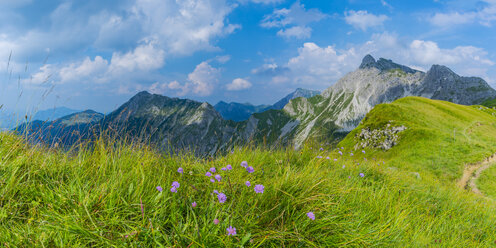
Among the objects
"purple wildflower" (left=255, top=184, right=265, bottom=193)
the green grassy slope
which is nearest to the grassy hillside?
"purple wildflower" (left=255, top=184, right=265, bottom=193)

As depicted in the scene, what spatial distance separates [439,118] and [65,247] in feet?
223

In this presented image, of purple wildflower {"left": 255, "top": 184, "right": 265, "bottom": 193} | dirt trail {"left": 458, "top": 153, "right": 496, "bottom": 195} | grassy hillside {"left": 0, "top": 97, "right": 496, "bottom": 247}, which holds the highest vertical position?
purple wildflower {"left": 255, "top": 184, "right": 265, "bottom": 193}

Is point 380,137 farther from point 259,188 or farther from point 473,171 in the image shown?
point 259,188

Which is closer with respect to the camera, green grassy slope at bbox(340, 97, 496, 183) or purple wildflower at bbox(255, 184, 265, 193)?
purple wildflower at bbox(255, 184, 265, 193)

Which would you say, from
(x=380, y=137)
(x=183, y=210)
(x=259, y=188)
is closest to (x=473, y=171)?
(x=380, y=137)

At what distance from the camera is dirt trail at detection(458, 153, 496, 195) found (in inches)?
986

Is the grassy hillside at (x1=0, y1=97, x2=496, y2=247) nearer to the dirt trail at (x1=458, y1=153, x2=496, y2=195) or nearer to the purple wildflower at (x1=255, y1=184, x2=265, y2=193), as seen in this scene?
the purple wildflower at (x1=255, y1=184, x2=265, y2=193)

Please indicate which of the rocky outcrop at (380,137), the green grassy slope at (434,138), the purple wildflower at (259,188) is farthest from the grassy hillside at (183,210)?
the rocky outcrop at (380,137)

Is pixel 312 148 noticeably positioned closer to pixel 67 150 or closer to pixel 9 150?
pixel 67 150

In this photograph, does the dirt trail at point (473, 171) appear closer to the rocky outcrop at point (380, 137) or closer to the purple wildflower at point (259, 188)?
the rocky outcrop at point (380, 137)

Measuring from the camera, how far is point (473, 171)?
90.8ft

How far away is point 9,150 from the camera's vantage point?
14.3 ft

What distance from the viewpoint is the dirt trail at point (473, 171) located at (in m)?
25.0

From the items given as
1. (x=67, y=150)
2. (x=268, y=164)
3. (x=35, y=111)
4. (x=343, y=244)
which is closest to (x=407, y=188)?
(x=268, y=164)
